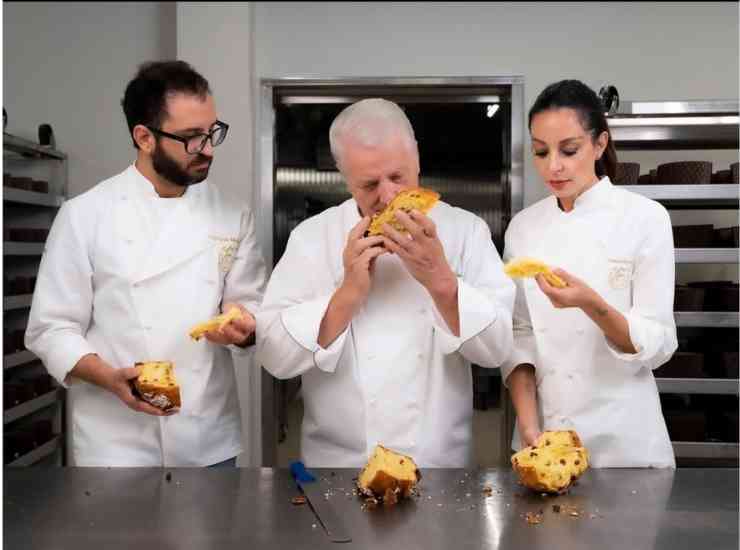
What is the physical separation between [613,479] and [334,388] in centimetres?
67

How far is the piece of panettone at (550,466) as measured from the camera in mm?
1490

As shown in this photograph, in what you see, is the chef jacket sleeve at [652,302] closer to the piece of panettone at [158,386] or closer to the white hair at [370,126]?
the white hair at [370,126]

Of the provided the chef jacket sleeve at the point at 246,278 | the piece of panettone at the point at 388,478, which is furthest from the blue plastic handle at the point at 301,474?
the chef jacket sleeve at the point at 246,278

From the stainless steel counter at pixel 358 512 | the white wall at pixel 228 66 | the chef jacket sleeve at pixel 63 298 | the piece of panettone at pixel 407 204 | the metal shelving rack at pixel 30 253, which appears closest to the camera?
the stainless steel counter at pixel 358 512

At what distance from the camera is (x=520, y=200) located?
369 cm

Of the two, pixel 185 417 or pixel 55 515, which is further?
pixel 185 417

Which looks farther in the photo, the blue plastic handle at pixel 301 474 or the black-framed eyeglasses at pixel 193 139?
the black-framed eyeglasses at pixel 193 139

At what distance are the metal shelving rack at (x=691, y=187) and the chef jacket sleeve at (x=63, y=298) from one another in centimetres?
211

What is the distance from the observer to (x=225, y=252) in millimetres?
2129

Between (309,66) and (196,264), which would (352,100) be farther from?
(196,264)

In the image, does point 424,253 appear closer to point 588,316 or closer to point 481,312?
point 481,312

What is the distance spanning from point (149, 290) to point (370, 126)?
2.39 feet

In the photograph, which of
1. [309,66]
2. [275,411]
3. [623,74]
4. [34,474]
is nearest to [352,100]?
[309,66]

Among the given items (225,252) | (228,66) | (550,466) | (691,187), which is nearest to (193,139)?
(225,252)
